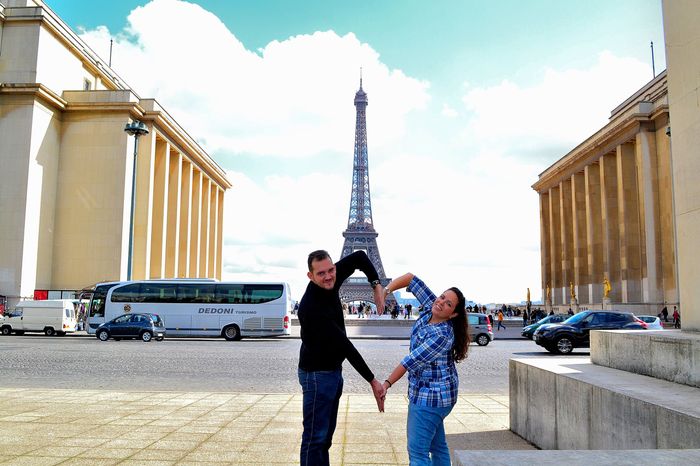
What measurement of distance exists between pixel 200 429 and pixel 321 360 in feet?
12.0

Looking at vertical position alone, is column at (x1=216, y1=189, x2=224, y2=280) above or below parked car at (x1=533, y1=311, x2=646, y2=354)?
above

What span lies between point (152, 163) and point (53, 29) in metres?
11.4

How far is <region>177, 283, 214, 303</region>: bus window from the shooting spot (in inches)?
1198

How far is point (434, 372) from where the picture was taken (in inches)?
158

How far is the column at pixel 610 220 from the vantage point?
54.7 m

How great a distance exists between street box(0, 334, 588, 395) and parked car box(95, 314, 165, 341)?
20.3 feet

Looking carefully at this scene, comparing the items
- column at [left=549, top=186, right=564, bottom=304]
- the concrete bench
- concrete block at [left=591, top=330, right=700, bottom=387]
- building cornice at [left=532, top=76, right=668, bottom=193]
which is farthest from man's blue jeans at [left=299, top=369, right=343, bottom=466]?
column at [left=549, top=186, right=564, bottom=304]

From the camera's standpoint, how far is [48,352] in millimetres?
19391

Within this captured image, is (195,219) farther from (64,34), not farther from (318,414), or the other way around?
(318,414)

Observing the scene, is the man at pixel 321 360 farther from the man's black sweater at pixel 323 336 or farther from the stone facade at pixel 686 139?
the stone facade at pixel 686 139

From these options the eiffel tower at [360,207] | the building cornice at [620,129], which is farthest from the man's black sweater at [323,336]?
the eiffel tower at [360,207]

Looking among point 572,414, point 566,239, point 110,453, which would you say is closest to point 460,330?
point 572,414

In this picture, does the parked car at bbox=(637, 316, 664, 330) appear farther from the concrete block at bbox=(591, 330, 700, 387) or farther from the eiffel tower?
the eiffel tower

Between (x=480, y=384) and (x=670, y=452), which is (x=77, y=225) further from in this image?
(x=670, y=452)
